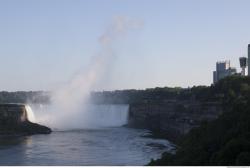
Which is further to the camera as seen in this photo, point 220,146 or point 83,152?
point 83,152

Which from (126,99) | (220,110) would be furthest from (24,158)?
(126,99)

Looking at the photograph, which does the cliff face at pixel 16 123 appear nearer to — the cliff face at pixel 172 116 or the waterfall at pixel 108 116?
the waterfall at pixel 108 116

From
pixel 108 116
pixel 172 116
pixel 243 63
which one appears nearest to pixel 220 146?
pixel 172 116

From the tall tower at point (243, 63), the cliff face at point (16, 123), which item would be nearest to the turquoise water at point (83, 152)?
the cliff face at point (16, 123)

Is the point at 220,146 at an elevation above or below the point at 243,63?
below

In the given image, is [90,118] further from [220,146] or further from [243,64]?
[220,146]

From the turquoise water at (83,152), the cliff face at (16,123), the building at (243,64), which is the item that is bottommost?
the turquoise water at (83,152)
